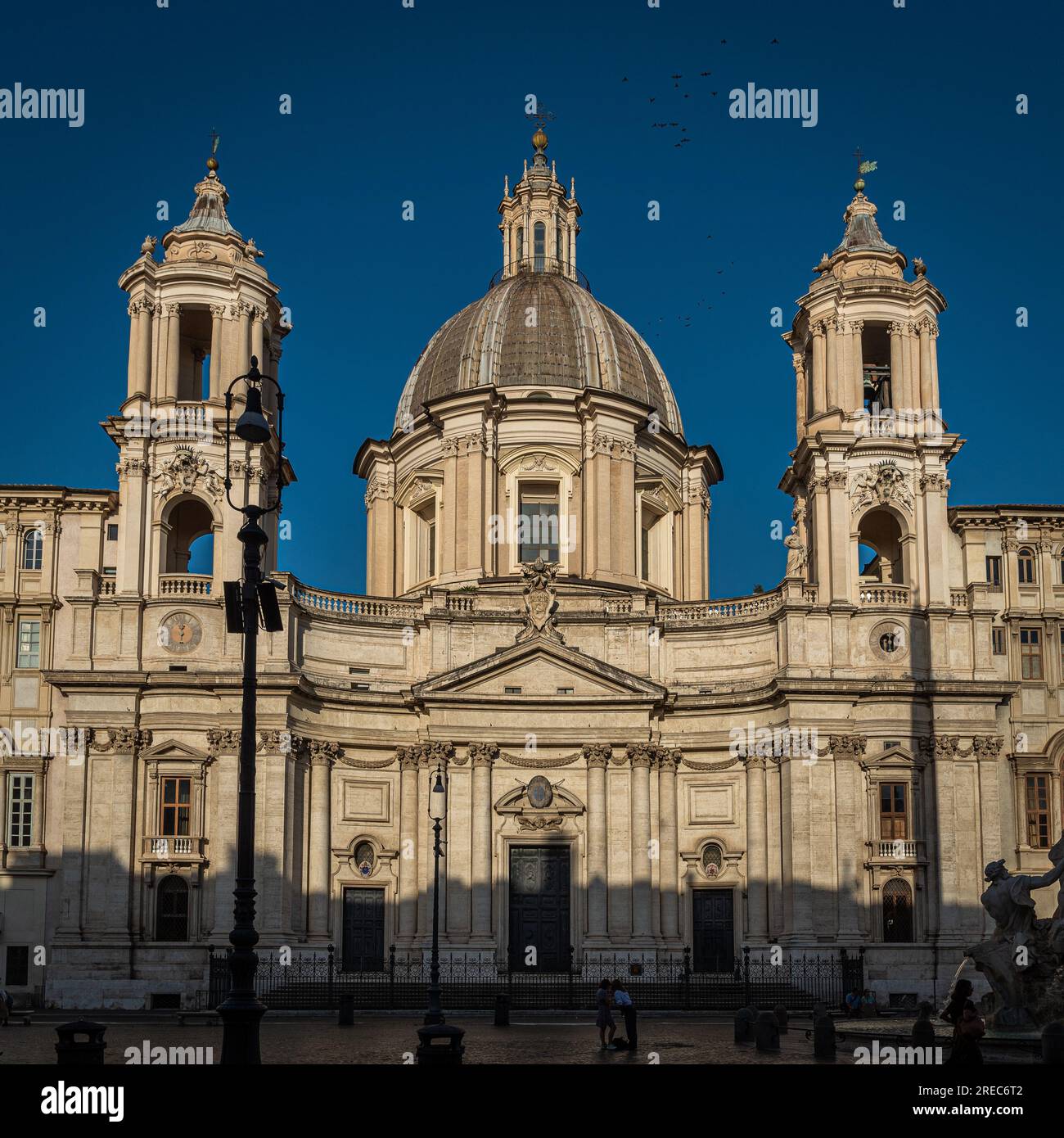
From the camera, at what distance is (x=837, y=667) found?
176ft

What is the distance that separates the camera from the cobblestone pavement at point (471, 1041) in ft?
98.8

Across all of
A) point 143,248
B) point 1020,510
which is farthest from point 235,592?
point 1020,510

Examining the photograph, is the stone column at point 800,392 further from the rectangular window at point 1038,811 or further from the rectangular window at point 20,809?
the rectangular window at point 20,809

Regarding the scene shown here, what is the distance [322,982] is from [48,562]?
709 inches

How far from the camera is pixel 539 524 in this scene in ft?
210

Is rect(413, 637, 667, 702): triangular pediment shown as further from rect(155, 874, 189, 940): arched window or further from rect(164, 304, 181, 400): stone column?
rect(164, 304, 181, 400): stone column

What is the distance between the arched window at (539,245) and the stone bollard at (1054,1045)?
52.7 meters

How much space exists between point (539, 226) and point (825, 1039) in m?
48.0

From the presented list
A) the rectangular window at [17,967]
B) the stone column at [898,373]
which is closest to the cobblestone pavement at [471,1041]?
the rectangular window at [17,967]

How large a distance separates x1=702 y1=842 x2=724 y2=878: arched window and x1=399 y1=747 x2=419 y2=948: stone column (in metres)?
10.0

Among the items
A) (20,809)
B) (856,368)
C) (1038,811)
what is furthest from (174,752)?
(1038,811)

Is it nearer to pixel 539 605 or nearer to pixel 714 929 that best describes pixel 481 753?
pixel 539 605

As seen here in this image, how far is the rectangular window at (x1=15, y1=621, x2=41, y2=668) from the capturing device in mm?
55312
